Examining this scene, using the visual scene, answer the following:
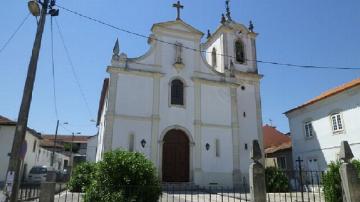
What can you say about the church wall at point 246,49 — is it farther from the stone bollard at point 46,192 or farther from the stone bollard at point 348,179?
the stone bollard at point 46,192

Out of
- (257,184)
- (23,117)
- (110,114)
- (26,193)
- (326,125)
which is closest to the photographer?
(23,117)

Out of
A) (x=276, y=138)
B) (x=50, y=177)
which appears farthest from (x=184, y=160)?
(x=276, y=138)

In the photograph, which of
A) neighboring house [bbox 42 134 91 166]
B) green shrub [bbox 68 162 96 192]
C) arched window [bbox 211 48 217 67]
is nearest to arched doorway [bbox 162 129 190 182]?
green shrub [bbox 68 162 96 192]

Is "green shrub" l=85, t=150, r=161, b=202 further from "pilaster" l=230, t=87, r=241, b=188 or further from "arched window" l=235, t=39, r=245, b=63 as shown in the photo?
"arched window" l=235, t=39, r=245, b=63

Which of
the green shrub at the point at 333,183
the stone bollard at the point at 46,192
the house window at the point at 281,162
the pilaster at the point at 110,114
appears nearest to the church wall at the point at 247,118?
the house window at the point at 281,162

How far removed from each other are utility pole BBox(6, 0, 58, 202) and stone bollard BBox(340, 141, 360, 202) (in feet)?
31.3

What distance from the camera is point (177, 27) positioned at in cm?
2328

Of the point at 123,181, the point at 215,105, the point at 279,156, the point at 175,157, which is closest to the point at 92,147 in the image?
the point at 175,157

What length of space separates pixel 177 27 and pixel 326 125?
13.3m

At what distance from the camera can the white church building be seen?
2009cm

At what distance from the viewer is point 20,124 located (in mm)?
8477

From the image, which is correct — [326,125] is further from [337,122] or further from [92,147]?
[92,147]

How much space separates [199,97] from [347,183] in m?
13.3

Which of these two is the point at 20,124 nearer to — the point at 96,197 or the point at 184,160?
the point at 96,197
